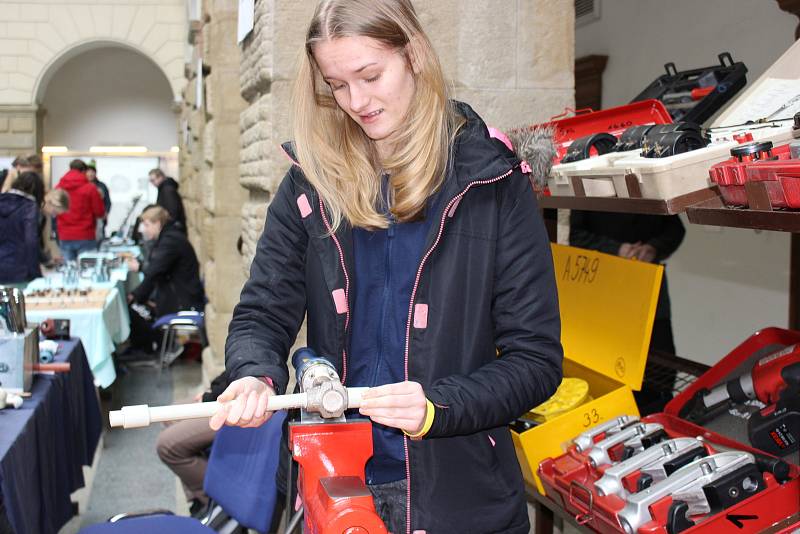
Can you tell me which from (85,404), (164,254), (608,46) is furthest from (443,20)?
(164,254)

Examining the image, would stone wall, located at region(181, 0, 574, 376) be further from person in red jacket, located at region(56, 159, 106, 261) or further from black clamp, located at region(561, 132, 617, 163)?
person in red jacket, located at region(56, 159, 106, 261)

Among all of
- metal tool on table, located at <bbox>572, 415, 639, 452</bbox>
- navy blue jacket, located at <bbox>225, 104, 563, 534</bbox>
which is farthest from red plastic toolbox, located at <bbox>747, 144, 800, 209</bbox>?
metal tool on table, located at <bbox>572, 415, 639, 452</bbox>

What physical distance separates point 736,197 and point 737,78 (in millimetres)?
767

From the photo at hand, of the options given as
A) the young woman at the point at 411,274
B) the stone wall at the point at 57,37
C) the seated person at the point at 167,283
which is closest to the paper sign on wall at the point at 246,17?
the young woman at the point at 411,274

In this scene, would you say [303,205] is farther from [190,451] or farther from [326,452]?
[190,451]

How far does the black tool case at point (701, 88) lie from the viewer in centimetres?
216

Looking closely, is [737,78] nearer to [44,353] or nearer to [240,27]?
[240,27]

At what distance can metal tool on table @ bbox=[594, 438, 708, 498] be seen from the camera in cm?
189

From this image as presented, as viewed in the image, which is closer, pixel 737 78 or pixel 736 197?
pixel 736 197

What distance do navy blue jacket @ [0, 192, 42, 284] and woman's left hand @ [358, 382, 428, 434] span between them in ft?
23.4

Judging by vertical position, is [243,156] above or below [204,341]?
above

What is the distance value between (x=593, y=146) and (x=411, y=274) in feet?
2.67

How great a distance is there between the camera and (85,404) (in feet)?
14.4

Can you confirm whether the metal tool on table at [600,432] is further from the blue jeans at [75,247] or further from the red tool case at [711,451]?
the blue jeans at [75,247]
